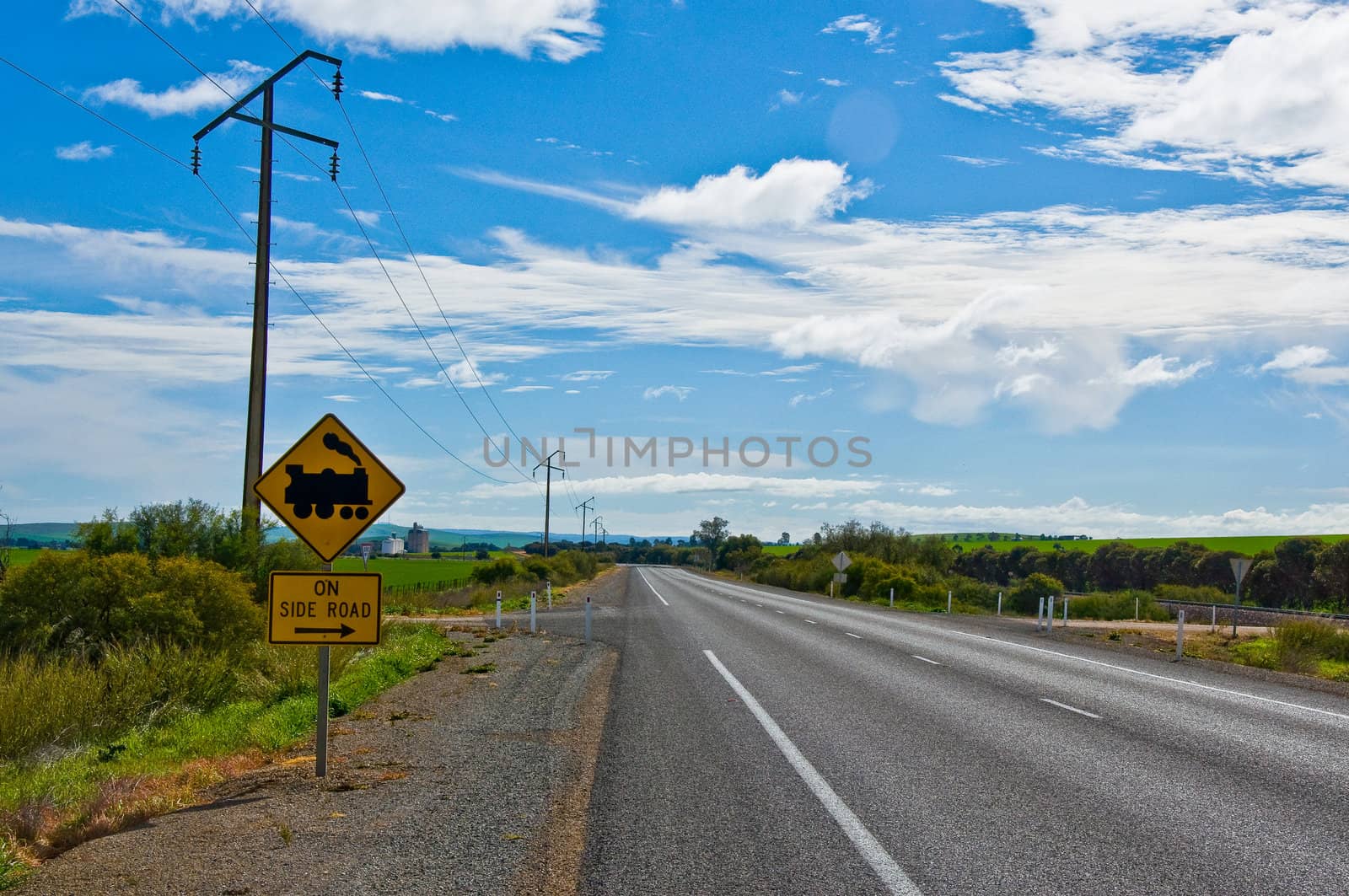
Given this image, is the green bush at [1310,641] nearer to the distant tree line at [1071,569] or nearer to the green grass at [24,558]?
the green grass at [24,558]

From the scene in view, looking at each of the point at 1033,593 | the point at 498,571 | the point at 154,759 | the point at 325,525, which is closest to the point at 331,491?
the point at 325,525

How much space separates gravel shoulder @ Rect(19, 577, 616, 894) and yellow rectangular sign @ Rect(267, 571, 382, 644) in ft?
3.70

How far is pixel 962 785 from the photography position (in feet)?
29.3

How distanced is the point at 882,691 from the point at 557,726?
5290mm

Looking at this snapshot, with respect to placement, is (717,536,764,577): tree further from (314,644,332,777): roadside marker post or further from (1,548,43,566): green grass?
(314,644,332,777): roadside marker post

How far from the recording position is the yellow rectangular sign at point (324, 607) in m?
8.90

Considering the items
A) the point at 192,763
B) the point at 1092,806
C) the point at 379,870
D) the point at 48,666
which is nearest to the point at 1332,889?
the point at 1092,806

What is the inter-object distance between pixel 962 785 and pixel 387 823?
14.4ft

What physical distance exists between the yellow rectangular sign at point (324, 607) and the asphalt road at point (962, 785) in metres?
2.29

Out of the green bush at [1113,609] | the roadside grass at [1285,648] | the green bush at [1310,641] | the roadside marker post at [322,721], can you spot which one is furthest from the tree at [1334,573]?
the roadside marker post at [322,721]

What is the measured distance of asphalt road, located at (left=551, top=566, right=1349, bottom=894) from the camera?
21.3 feet

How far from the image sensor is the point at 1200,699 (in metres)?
15.5

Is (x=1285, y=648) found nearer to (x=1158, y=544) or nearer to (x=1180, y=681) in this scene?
(x=1180, y=681)

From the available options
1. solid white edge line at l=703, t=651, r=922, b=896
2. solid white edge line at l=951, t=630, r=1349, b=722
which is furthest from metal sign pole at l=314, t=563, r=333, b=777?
solid white edge line at l=951, t=630, r=1349, b=722
